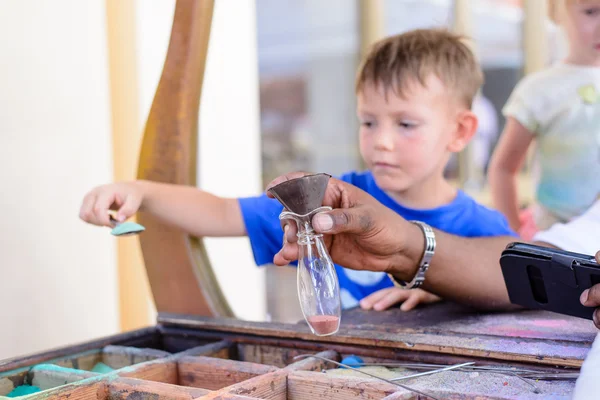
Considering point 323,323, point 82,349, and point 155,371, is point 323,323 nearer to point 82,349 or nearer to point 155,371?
point 155,371

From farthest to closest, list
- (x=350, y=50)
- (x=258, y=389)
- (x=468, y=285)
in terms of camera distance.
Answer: (x=350, y=50)
(x=468, y=285)
(x=258, y=389)

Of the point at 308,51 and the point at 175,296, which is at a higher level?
the point at 308,51

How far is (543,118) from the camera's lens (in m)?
2.30

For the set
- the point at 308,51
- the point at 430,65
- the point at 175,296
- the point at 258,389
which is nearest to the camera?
the point at 258,389

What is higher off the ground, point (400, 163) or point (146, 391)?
point (400, 163)

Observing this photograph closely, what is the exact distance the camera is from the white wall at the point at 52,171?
5.98ft

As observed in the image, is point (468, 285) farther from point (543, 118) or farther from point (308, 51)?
point (308, 51)

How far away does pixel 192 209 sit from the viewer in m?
1.56

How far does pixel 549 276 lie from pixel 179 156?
2.83 feet

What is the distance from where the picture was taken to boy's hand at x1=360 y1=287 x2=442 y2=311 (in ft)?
5.14

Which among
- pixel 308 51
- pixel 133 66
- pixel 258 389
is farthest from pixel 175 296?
pixel 308 51

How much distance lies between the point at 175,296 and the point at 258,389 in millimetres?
634

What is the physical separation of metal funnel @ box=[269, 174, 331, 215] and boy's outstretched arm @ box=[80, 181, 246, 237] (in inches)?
19.2

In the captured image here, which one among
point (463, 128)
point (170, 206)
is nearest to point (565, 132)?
point (463, 128)
